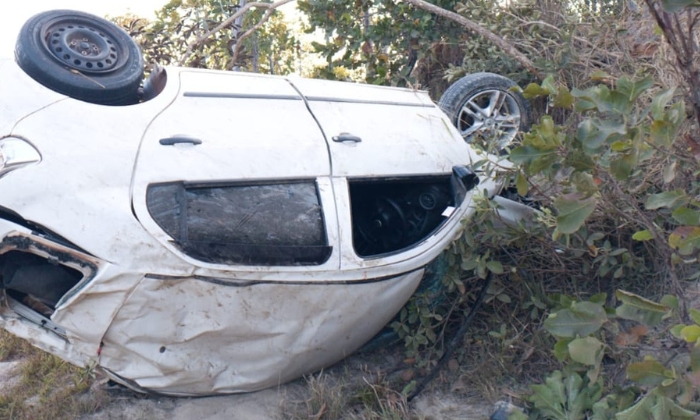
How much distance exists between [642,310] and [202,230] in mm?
1972

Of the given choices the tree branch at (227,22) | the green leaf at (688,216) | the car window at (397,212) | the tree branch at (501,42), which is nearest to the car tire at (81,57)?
the car window at (397,212)

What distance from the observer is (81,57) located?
12.9ft

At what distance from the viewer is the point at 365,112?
14.9 ft

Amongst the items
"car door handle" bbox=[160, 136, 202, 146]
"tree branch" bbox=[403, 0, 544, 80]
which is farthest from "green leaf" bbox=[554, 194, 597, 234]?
"tree branch" bbox=[403, 0, 544, 80]

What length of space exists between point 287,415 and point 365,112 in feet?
5.71

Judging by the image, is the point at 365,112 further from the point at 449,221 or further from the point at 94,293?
the point at 94,293

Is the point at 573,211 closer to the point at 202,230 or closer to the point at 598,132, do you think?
the point at 598,132

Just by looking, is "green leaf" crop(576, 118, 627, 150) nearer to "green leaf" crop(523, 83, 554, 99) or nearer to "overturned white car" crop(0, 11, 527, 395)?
"green leaf" crop(523, 83, 554, 99)

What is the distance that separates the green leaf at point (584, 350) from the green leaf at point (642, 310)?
0.16 meters

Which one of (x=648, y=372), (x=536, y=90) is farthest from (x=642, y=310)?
(x=536, y=90)

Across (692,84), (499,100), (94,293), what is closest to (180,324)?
→ (94,293)

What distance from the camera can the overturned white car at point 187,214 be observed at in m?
3.52

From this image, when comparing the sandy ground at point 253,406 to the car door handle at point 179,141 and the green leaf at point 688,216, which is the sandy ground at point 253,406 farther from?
the green leaf at point 688,216

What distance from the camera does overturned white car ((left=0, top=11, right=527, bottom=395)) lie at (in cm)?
352
